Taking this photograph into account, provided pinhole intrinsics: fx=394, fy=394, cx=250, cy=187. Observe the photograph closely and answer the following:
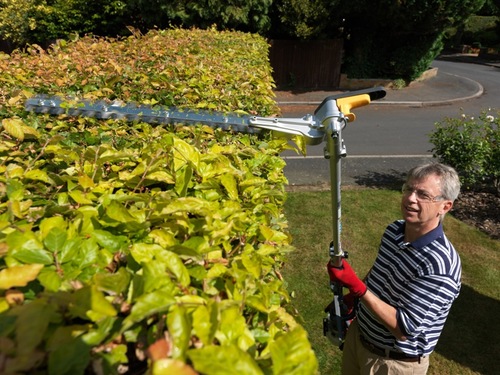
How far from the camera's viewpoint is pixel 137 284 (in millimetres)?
934

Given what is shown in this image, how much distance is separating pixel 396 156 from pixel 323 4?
795 centimetres

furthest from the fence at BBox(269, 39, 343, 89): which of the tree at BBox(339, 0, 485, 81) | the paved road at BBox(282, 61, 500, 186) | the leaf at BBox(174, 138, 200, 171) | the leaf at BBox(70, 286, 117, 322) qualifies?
the leaf at BBox(70, 286, 117, 322)

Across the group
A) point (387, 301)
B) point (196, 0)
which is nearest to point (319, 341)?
point (387, 301)

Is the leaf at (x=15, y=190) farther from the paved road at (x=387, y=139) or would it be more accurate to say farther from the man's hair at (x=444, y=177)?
the paved road at (x=387, y=139)

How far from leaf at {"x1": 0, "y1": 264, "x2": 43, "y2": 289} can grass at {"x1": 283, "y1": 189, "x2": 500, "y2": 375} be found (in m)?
3.25

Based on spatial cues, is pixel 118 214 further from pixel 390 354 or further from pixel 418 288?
pixel 390 354

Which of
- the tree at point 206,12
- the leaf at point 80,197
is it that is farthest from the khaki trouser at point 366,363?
the tree at point 206,12

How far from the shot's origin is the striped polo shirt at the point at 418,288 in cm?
212

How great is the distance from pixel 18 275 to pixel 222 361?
52 centimetres

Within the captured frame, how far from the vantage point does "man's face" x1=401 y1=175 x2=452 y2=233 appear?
2.23m

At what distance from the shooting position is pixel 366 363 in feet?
8.34

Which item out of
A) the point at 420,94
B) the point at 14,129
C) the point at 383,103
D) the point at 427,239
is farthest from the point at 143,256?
the point at 420,94

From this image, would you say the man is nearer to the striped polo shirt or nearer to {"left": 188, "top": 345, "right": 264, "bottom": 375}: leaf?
the striped polo shirt

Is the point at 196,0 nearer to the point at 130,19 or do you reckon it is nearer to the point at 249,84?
the point at 130,19
